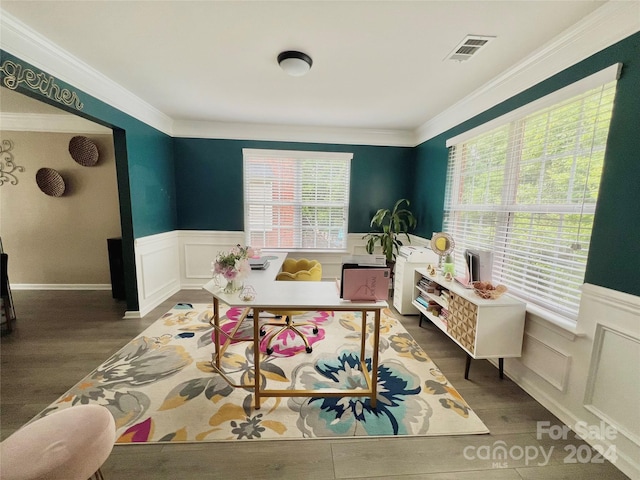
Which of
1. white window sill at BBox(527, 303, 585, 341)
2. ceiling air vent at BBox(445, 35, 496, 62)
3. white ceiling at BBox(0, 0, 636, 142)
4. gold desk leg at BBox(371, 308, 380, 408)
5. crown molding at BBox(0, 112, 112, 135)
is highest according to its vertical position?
white ceiling at BBox(0, 0, 636, 142)

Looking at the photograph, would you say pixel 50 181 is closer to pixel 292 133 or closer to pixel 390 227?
pixel 292 133

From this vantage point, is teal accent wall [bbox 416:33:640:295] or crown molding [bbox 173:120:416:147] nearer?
teal accent wall [bbox 416:33:640:295]

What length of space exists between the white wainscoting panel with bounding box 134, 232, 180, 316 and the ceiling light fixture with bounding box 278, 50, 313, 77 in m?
2.78

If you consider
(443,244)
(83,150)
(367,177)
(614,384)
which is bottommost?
(614,384)

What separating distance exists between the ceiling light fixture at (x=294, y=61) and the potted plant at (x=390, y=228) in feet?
8.39

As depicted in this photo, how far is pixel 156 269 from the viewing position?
3.80 m

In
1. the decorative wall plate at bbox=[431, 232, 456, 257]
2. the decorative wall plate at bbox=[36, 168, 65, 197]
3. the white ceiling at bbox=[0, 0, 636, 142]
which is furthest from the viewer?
the decorative wall plate at bbox=[36, 168, 65, 197]

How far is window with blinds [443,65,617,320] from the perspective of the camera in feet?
5.87

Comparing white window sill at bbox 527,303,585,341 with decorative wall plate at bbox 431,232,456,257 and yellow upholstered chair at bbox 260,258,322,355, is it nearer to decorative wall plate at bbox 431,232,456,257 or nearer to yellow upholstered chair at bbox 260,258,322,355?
decorative wall plate at bbox 431,232,456,257

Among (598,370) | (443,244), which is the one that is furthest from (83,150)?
(598,370)

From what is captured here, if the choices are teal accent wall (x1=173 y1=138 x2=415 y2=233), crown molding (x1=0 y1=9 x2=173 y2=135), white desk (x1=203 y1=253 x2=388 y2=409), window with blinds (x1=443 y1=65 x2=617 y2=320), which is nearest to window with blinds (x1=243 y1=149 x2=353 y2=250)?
teal accent wall (x1=173 y1=138 x2=415 y2=233)

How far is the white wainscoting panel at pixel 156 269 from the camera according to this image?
3.43 meters

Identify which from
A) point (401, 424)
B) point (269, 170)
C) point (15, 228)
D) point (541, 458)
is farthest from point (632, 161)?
point (15, 228)

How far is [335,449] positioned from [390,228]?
3.30 metres
